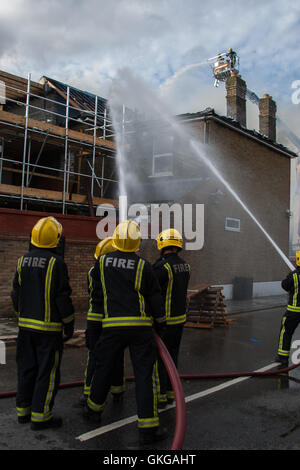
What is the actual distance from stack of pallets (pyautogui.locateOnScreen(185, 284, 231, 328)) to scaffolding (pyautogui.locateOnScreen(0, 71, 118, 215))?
4.38 m

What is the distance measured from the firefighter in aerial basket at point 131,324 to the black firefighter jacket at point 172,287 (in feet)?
2.21

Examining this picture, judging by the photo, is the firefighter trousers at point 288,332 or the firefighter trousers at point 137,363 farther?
the firefighter trousers at point 288,332

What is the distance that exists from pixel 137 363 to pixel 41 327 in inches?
36.3

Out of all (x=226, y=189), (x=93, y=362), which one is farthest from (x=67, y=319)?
(x=226, y=189)

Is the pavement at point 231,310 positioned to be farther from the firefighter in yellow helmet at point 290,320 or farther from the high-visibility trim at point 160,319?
the high-visibility trim at point 160,319

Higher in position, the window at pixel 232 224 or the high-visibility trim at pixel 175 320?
the window at pixel 232 224

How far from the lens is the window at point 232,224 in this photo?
14.8m

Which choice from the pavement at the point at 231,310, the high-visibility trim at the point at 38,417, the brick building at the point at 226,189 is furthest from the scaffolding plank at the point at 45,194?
the high-visibility trim at the point at 38,417

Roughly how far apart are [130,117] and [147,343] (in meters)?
12.6
